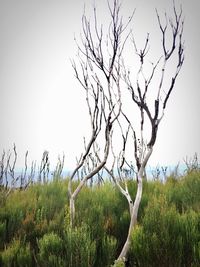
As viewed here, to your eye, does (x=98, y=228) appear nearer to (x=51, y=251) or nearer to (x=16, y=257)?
(x=51, y=251)

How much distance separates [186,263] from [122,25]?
260cm

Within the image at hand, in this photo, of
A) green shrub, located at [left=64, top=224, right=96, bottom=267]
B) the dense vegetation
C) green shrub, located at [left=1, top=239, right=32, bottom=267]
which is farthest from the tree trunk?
green shrub, located at [left=1, top=239, right=32, bottom=267]

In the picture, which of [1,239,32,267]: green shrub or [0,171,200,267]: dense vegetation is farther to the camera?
[1,239,32,267]: green shrub

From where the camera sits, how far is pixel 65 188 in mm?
5020

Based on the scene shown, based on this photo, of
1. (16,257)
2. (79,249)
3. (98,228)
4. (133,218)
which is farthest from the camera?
(98,228)

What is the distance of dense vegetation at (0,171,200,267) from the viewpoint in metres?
3.02

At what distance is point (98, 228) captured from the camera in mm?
3688

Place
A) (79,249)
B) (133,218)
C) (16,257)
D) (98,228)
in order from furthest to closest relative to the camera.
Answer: (98,228) → (133,218) → (16,257) → (79,249)

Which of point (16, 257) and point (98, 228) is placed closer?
point (16, 257)

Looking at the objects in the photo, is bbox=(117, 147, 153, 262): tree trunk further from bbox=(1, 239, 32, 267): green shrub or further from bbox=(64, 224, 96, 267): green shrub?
bbox=(1, 239, 32, 267): green shrub

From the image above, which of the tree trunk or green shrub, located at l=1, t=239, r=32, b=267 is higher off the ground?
the tree trunk

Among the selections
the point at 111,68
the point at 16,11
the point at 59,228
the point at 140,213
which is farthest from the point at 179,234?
the point at 16,11

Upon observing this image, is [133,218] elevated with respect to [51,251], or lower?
elevated

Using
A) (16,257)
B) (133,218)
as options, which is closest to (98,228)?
(133,218)
